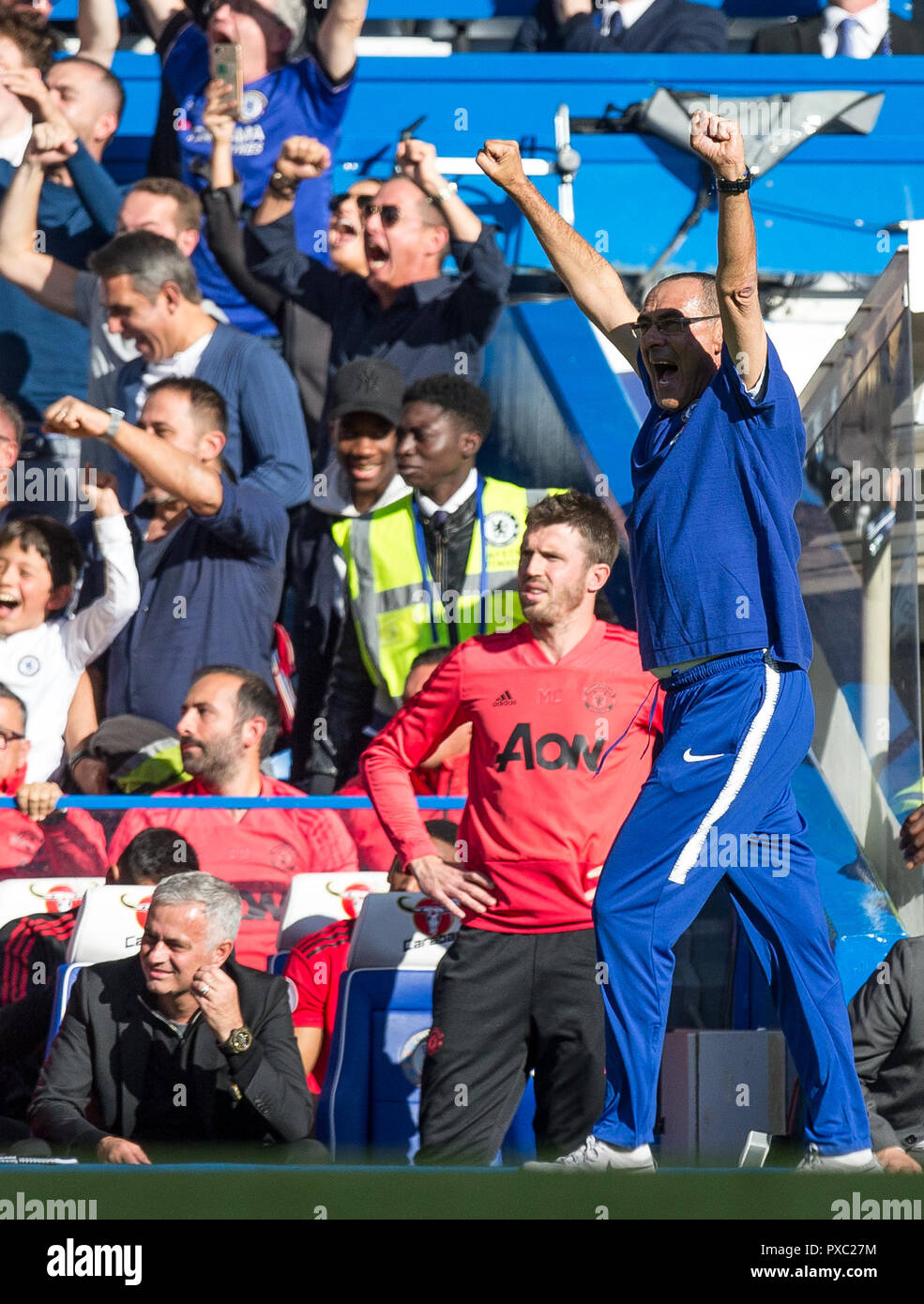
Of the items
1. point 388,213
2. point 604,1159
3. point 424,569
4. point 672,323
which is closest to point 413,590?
point 424,569

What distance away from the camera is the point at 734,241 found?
2756 mm

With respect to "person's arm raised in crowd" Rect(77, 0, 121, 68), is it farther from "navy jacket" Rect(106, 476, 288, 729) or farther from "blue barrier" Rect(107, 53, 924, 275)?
"navy jacket" Rect(106, 476, 288, 729)

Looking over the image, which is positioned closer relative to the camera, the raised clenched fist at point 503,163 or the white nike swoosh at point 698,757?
the white nike swoosh at point 698,757

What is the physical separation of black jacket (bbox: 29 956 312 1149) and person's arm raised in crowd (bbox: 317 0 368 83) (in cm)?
412

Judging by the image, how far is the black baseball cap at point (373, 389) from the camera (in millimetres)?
5918

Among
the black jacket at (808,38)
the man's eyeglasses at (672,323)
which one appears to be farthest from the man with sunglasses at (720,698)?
the black jacket at (808,38)

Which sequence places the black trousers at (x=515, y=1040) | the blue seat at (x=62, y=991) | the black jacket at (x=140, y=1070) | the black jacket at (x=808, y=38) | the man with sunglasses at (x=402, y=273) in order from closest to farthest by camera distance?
the black trousers at (x=515, y=1040) < the black jacket at (x=140, y=1070) < the blue seat at (x=62, y=991) < the man with sunglasses at (x=402, y=273) < the black jacket at (x=808, y=38)

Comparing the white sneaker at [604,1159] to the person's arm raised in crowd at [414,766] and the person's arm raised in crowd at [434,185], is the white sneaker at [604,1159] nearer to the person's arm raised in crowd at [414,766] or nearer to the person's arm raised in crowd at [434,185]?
the person's arm raised in crowd at [414,766]

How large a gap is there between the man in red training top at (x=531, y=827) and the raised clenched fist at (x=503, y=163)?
95 centimetres

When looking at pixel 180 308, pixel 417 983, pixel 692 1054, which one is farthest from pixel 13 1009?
pixel 180 308

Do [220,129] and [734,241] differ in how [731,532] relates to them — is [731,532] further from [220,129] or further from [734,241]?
[220,129]

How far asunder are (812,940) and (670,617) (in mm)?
642

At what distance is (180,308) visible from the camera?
6148 mm
